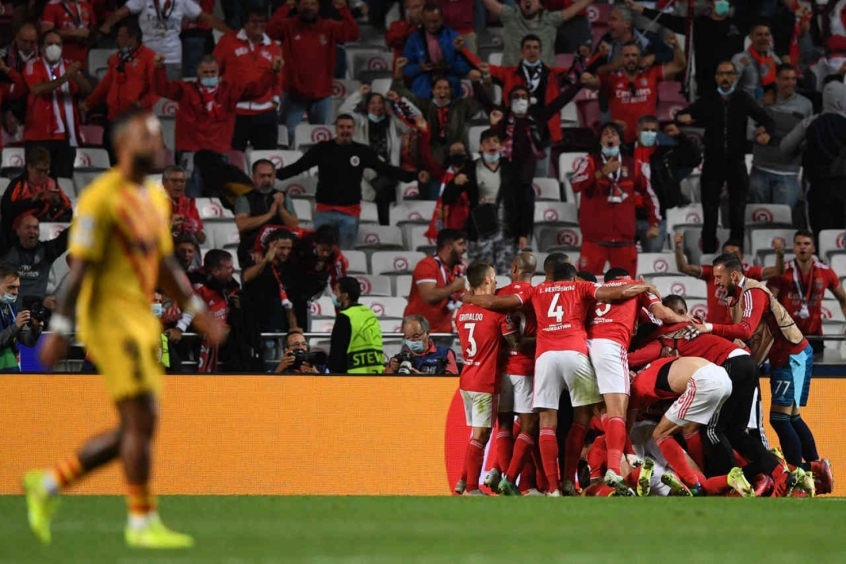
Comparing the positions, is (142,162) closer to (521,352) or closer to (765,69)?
(521,352)

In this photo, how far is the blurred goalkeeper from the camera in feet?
19.0

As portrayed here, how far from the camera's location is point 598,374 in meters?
11.1

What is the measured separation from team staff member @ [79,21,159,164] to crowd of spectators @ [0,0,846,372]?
28 mm

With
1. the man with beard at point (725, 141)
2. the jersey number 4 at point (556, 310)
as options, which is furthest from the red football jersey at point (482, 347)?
the man with beard at point (725, 141)

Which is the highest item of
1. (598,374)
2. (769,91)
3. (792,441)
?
(769,91)

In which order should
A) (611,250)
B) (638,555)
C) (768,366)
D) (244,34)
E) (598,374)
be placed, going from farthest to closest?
(244,34) < (611,250) < (768,366) < (598,374) < (638,555)

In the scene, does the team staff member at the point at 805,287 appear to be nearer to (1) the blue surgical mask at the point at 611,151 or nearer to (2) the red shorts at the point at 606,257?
(2) the red shorts at the point at 606,257

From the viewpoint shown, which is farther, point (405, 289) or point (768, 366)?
point (405, 289)

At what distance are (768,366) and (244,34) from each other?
786 cm

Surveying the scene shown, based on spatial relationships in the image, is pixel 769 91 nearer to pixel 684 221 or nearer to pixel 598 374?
pixel 684 221

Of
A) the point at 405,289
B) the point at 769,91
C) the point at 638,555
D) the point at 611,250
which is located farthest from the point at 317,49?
the point at 638,555

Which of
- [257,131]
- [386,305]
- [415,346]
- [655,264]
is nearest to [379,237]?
[386,305]

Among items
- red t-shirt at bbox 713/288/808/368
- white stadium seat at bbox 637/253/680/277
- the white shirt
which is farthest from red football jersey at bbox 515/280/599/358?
the white shirt

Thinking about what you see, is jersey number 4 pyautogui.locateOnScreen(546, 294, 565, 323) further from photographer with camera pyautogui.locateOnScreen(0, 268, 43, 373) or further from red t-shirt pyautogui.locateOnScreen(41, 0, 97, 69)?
red t-shirt pyautogui.locateOnScreen(41, 0, 97, 69)
